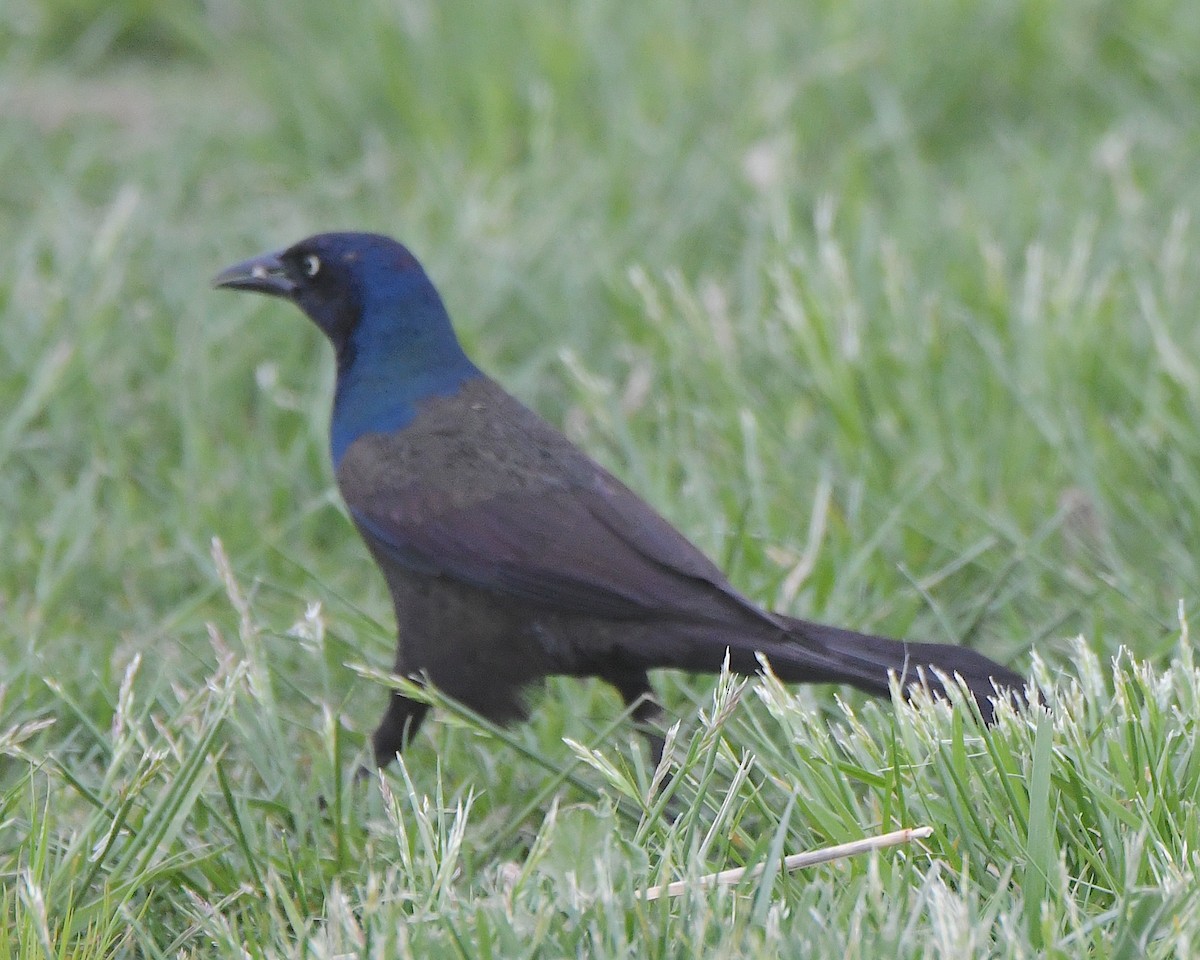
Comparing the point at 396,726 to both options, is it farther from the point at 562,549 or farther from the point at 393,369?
the point at 393,369

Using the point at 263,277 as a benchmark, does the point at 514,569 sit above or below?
below

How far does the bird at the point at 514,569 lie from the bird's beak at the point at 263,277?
10.8 inches

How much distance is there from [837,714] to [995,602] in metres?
0.51

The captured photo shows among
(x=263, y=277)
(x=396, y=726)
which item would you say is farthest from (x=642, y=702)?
(x=263, y=277)

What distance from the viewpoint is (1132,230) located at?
4715 millimetres

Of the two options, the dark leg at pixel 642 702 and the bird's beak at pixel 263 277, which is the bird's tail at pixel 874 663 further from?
the bird's beak at pixel 263 277

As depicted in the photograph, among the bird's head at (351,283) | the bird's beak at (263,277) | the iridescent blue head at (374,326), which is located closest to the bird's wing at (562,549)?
the iridescent blue head at (374,326)

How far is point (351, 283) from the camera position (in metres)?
3.50

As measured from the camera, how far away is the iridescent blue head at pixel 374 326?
3.33 meters

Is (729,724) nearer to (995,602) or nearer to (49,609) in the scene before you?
(995,602)

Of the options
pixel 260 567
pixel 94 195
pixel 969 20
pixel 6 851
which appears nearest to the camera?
pixel 6 851

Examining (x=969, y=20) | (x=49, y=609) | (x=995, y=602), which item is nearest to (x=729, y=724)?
(x=995, y=602)

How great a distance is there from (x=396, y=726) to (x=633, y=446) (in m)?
1.07

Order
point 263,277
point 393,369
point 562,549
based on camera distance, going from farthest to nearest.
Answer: point 263,277
point 393,369
point 562,549
